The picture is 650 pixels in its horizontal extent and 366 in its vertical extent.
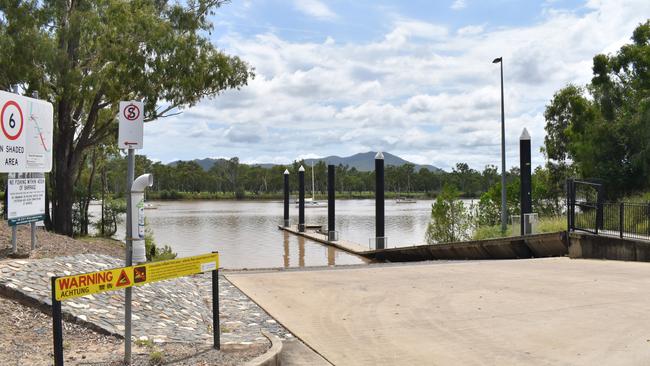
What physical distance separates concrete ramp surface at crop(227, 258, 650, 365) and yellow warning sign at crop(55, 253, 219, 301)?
165cm

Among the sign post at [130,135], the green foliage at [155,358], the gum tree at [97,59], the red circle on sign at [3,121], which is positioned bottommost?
the green foliage at [155,358]

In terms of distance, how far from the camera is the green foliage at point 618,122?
23344 millimetres

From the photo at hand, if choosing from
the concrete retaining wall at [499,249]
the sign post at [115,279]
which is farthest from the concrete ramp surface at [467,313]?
the concrete retaining wall at [499,249]

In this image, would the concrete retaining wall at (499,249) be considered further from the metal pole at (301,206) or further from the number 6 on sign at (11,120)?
the metal pole at (301,206)

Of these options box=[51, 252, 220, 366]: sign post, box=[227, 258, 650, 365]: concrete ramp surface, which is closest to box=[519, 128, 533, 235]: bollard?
box=[227, 258, 650, 365]: concrete ramp surface

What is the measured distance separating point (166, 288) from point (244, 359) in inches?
134

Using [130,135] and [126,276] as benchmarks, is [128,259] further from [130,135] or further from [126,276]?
[130,135]

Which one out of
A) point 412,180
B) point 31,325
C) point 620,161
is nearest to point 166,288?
point 31,325

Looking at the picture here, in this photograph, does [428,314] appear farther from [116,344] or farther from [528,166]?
[528,166]

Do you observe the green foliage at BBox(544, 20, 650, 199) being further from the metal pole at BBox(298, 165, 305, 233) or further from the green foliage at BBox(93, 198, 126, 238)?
the green foliage at BBox(93, 198, 126, 238)

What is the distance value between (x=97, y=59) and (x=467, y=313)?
15.4 metres

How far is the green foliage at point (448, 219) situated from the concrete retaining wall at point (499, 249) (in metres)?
5.01

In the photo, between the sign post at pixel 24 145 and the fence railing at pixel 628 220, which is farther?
the fence railing at pixel 628 220

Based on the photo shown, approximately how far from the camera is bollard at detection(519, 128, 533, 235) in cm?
1695
